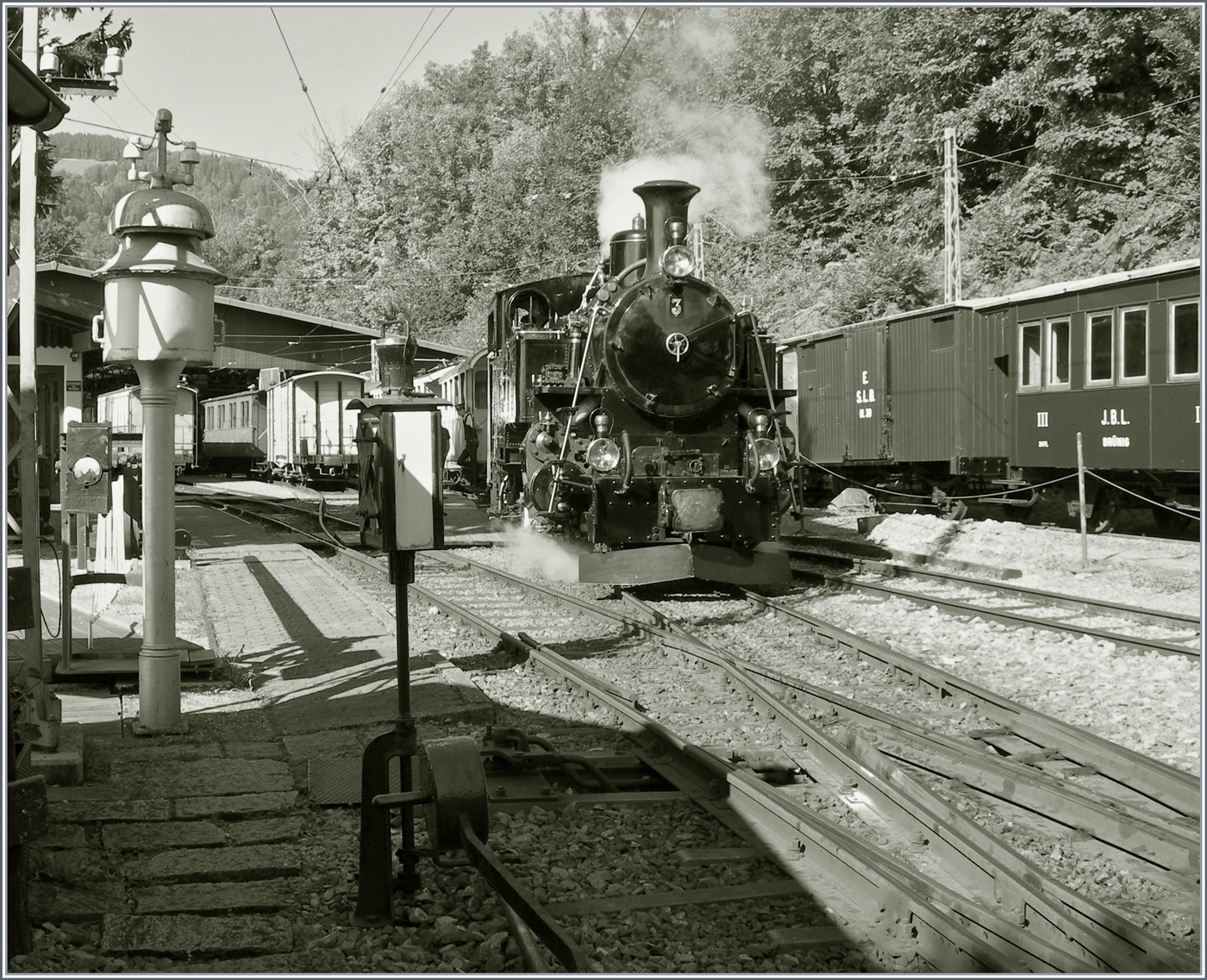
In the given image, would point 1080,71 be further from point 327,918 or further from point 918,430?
point 327,918

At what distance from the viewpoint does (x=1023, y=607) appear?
32.5ft

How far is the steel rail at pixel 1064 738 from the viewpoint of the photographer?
16.1ft

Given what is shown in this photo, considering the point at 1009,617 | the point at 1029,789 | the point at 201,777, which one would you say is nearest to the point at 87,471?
the point at 201,777

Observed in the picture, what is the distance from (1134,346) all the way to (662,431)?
7415 millimetres

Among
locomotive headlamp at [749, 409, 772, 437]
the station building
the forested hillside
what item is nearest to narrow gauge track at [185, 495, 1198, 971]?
the station building

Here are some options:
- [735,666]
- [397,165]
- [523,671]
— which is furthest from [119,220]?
[397,165]

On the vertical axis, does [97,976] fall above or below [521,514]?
below

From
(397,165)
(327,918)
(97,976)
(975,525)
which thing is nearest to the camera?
(97,976)

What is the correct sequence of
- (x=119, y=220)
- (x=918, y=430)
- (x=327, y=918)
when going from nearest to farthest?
(x=327, y=918) < (x=119, y=220) < (x=918, y=430)

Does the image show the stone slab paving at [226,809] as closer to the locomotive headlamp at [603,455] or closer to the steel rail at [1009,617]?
the locomotive headlamp at [603,455]

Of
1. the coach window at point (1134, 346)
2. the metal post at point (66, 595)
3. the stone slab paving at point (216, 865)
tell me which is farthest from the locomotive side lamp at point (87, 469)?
the coach window at point (1134, 346)

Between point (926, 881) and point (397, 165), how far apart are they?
53.1 m

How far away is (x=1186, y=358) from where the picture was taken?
Answer: 45.2ft

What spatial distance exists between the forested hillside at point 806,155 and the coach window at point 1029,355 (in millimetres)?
5787
